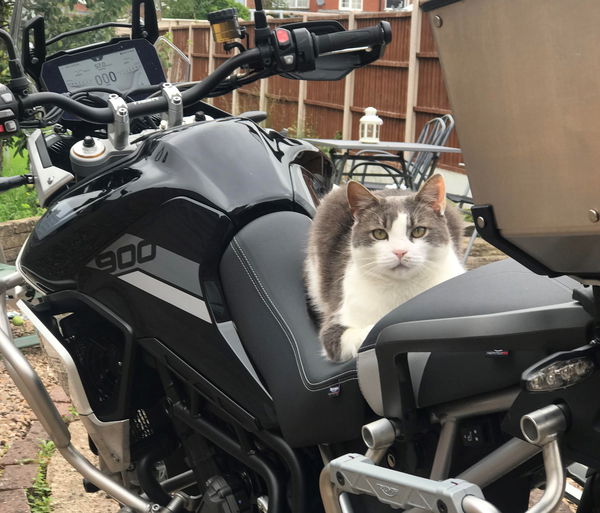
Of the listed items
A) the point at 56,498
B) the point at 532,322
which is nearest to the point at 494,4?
the point at 532,322

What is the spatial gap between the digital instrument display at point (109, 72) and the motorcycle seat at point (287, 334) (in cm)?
86

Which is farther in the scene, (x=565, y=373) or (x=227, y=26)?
(x=227, y=26)

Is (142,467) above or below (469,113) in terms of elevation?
below

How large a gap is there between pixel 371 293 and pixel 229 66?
0.80m

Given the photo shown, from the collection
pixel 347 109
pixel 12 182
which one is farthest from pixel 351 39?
pixel 347 109

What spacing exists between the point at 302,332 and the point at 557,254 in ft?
2.47

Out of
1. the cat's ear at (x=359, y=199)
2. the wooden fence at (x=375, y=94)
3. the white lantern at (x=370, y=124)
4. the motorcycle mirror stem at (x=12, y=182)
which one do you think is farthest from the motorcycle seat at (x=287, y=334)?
the wooden fence at (x=375, y=94)

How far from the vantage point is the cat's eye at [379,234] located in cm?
191

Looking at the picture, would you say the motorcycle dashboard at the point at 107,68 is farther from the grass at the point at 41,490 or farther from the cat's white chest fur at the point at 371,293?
the grass at the point at 41,490

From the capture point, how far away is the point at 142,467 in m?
2.27

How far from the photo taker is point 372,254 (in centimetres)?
189

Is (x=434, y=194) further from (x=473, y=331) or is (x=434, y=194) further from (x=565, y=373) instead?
(x=565, y=373)

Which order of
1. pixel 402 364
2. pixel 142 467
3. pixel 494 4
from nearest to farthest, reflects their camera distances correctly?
pixel 494 4
pixel 402 364
pixel 142 467

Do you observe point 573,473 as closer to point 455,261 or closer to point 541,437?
point 455,261
